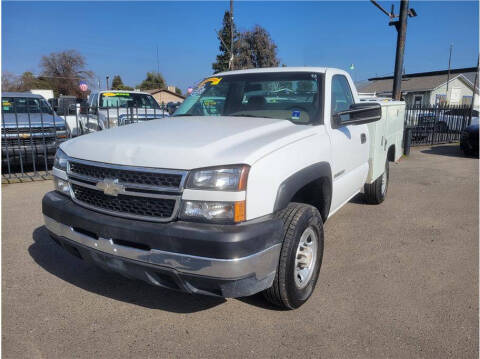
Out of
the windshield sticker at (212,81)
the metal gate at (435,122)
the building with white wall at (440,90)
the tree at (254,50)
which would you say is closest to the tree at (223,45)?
the tree at (254,50)

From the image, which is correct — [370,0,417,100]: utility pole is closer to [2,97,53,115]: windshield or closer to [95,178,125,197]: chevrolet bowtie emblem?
[2,97,53,115]: windshield

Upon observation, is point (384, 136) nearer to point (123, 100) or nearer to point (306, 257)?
point (306, 257)

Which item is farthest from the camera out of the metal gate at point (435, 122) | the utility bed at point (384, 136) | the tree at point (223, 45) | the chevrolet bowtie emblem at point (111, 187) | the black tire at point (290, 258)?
the tree at point (223, 45)

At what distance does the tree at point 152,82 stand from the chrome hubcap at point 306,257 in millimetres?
74124

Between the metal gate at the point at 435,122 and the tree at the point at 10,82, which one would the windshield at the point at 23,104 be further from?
the tree at the point at 10,82

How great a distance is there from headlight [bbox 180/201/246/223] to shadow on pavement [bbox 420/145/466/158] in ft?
39.3

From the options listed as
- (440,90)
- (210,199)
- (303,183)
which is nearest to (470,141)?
(303,183)

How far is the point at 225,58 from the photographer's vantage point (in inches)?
1364

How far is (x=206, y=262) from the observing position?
210 centimetres

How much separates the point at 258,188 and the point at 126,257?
0.93 m

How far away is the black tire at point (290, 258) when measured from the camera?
2.48 meters

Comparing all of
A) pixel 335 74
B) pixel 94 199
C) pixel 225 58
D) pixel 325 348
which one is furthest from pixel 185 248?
pixel 225 58

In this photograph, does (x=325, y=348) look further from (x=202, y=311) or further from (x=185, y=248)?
(x=185, y=248)

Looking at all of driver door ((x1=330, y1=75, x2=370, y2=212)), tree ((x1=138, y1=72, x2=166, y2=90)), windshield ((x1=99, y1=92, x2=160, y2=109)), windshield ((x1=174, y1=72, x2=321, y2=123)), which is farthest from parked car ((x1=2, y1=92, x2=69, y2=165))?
tree ((x1=138, y1=72, x2=166, y2=90))
